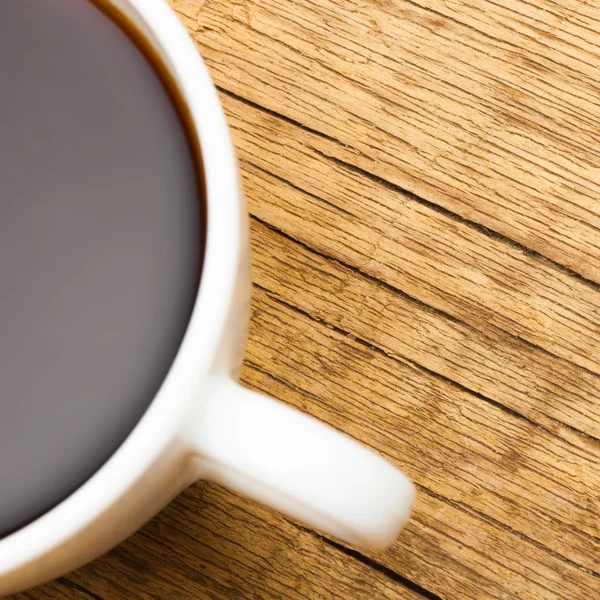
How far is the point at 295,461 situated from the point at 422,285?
314 mm

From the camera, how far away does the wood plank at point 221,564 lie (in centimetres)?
58

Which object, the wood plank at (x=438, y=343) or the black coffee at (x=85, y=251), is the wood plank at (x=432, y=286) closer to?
the wood plank at (x=438, y=343)

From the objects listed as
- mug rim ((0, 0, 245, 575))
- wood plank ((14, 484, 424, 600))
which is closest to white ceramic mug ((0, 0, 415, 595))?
mug rim ((0, 0, 245, 575))

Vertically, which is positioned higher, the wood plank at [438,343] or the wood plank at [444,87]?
the wood plank at [444,87]

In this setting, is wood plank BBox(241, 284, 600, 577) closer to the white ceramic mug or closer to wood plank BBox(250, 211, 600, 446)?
wood plank BBox(250, 211, 600, 446)

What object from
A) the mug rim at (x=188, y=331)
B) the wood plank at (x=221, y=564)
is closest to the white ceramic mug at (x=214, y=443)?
the mug rim at (x=188, y=331)

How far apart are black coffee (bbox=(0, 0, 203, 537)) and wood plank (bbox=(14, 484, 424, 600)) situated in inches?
7.7

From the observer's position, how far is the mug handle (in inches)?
12.4

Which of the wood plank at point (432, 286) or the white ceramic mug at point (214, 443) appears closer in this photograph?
the white ceramic mug at point (214, 443)

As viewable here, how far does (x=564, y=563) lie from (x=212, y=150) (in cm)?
42

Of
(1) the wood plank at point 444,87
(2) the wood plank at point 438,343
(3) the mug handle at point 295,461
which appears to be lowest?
(2) the wood plank at point 438,343

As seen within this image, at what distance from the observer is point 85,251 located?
416 mm

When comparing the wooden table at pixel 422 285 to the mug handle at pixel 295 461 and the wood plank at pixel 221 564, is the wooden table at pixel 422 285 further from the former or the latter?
the mug handle at pixel 295 461

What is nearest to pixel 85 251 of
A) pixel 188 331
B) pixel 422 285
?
pixel 188 331
